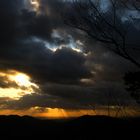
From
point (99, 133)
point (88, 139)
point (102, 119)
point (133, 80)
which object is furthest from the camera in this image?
point (102, 119)

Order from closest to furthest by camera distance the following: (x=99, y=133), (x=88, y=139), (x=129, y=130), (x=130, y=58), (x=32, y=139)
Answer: (x=130, y=58) < (x=129, y=130) < (x=88, y=139) < (x=99, y=133) < (x=32, y=139)

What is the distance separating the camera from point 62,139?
88125mm

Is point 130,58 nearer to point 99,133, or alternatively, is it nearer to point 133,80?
point 133,80

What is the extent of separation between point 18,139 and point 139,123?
69.3 meters

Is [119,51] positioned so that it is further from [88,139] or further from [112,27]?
[88,139]

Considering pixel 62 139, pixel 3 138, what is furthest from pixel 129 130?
pixel 3 138

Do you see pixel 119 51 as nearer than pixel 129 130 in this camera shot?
Yes

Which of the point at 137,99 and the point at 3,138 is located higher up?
the point at 3,138

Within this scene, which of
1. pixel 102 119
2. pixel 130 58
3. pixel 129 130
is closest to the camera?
pixel 130 58

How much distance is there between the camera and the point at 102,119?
102 meters

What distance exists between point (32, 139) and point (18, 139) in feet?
19.0

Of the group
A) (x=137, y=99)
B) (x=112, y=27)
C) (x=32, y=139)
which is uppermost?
(x=32, y=139)

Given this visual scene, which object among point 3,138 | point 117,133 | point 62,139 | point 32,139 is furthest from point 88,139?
point 3,138

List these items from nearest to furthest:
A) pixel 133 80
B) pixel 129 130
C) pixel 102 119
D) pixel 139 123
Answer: pixel 133 80, pixel 139 123, pixel 129 130, pixel 102 119
